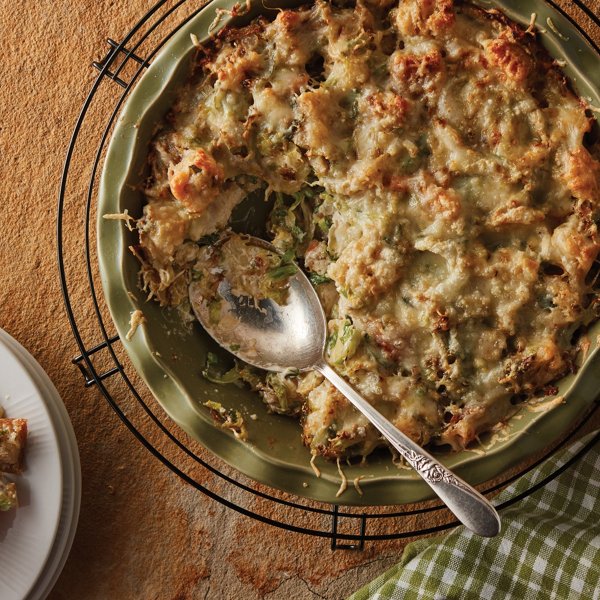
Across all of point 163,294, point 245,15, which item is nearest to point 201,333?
point 163,294

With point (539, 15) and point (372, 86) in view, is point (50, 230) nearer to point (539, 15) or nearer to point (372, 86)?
point (372, 86)

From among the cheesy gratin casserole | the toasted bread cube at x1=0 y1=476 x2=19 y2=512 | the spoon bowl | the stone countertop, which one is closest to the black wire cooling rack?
the stone countertop

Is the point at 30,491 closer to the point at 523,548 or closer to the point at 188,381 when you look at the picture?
the point at 188,381

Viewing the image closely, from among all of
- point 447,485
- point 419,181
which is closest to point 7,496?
point 447,485

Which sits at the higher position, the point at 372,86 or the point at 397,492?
the point at 372,86

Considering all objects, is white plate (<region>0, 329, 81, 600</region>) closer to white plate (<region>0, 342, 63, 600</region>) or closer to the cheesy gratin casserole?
white plate (<region>0, 342, 63, 600</region>)

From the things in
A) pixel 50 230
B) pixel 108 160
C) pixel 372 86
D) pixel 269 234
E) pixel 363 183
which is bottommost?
pixel 50 230

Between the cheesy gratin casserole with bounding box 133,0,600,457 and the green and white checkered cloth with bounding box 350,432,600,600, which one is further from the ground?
the cheesy gratin casserole with bounding box 133,0,600,457
